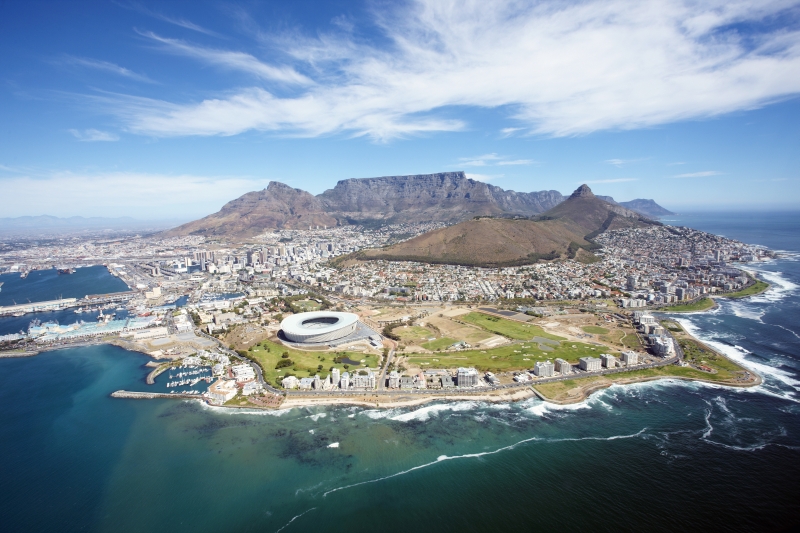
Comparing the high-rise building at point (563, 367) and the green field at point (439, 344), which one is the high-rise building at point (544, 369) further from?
the green field at point (439, 344)

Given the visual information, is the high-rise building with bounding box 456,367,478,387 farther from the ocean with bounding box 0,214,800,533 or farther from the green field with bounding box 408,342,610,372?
the green field with bounding box 408,342,610,372

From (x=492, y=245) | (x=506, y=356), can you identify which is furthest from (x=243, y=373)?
(x=492, y=245)

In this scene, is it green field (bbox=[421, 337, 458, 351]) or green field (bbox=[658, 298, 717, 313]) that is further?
green field (bbox=[658, 298, 717, 313])

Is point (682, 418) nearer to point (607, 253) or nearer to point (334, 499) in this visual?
point (334, 499)

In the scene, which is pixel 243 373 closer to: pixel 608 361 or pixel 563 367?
pixel 563 367

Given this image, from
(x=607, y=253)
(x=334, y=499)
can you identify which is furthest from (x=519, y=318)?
(x=607, y=253)

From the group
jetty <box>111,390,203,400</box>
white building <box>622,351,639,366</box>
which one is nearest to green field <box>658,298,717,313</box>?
white building <box>622,351,639,366</box>
